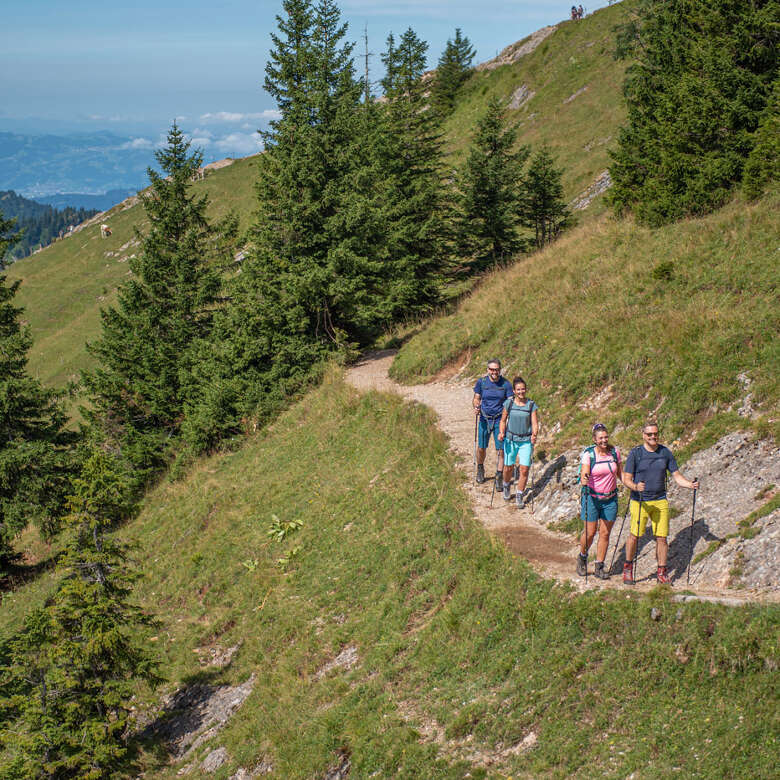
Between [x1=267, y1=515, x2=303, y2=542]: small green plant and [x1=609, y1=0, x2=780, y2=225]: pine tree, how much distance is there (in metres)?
14.5

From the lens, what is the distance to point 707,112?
18859mm

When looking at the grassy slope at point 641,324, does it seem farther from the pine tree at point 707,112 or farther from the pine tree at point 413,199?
the pine tree at point 413,199

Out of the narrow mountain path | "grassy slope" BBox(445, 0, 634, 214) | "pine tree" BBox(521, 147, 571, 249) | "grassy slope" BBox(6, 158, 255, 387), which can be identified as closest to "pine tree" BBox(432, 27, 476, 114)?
"grassy slope" BBox(445, 0, 634, 214)

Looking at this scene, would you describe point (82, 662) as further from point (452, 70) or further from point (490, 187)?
point (452, 70)

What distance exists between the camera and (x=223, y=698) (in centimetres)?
1226

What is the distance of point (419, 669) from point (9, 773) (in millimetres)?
6213

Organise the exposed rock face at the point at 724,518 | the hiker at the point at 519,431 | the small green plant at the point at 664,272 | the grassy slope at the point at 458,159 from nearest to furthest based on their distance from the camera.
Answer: the exposed rock face at the point at 724,518 < the hiker at the point at 519,431 < the small green plant at the point at 664,272 < the grassy slope at the point at 458,159

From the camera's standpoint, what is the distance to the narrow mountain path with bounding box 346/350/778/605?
899 cm

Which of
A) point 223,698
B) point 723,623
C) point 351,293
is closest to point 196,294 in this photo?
point 351,293

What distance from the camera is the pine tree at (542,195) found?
31.1 meters

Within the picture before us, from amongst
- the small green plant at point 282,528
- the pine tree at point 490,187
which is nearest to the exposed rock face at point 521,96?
the pine tree at point 490,187

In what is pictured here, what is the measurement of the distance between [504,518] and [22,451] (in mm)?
19437

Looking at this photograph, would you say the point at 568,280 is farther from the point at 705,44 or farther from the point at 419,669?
the point at 419,669

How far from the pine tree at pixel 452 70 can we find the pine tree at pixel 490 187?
172ft
